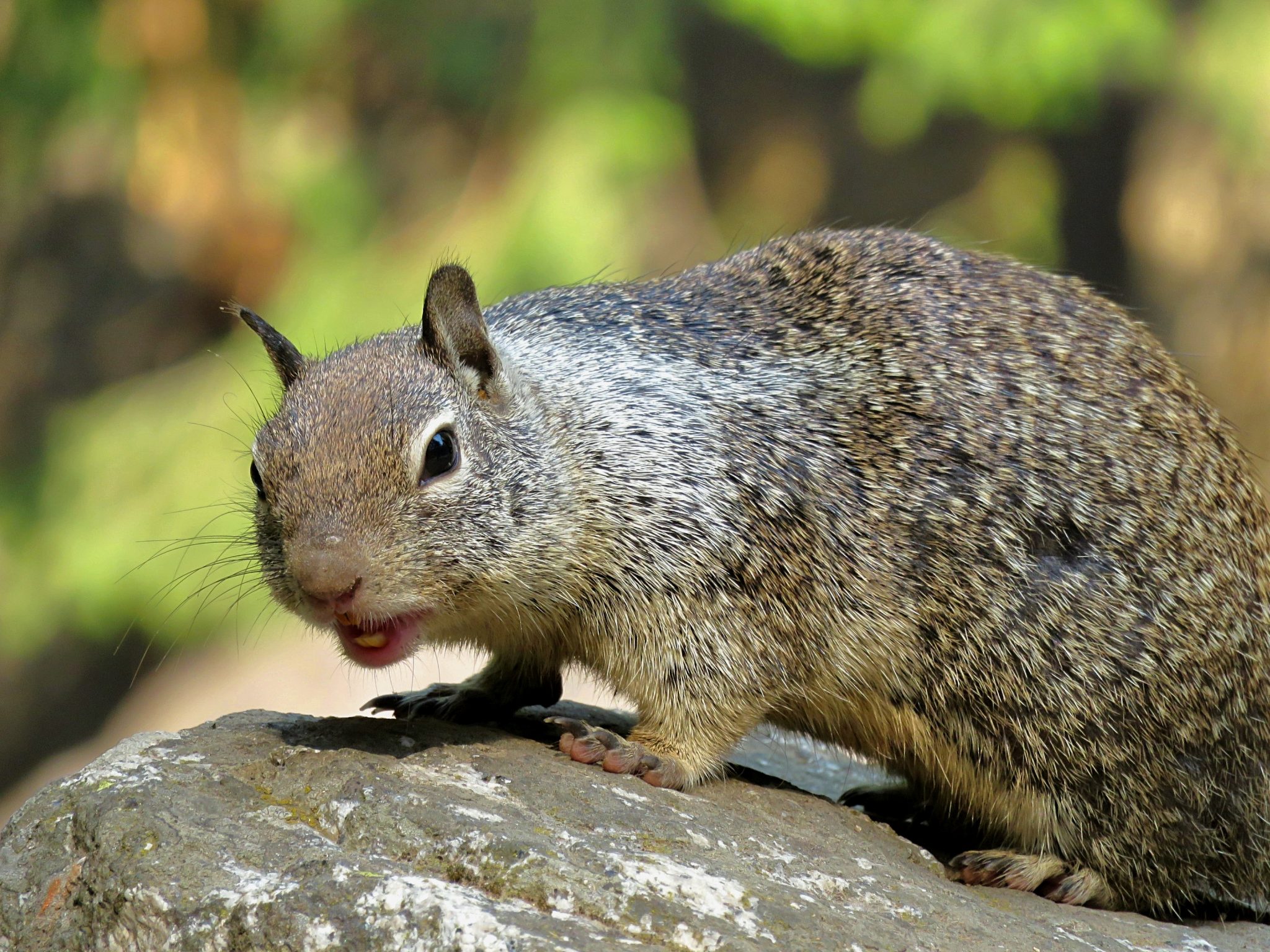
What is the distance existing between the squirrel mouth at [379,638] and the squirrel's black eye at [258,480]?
0.52 metres

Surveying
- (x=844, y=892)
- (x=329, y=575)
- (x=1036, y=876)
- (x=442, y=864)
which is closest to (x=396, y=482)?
(x=329, y=575)

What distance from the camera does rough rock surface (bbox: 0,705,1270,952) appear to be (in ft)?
11.7

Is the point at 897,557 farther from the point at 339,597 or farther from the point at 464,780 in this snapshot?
the point at 339,597

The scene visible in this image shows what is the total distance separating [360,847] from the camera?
388 centimetres

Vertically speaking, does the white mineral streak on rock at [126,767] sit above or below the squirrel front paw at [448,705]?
above

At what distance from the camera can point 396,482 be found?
4.18 metres

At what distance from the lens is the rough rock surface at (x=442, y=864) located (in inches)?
140

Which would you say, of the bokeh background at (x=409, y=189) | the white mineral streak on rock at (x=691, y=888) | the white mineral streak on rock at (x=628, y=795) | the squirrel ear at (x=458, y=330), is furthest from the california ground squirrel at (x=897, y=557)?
the bokeh background at (x=409, y=189)

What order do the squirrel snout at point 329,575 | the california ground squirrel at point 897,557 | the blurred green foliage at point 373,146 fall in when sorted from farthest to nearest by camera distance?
the blurred green foliage at point 373,146
the california ground squirrel at point 897,557
the squirrel snout at point 329,575

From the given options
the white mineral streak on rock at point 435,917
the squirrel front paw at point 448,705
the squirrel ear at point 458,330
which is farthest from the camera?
the squirrel front paw at point 448,705

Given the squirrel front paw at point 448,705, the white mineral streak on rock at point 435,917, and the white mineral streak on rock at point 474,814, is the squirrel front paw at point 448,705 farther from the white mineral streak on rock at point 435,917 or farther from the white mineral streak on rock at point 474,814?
the white mineral streak on rock at point 435,917

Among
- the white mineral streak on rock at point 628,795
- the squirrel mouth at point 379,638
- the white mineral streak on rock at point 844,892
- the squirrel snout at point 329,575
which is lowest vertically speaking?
the white mineral streak on rock at point 844,892

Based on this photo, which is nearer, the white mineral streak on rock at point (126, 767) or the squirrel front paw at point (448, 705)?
the white mineral streak on rock at point (126, 767)

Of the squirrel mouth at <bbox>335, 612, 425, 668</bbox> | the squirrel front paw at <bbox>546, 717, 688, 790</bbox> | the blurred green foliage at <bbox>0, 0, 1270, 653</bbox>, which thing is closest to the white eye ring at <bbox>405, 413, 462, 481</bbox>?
the squirrel mouth at <bbox>335, 612, 425, 668</bbox>
